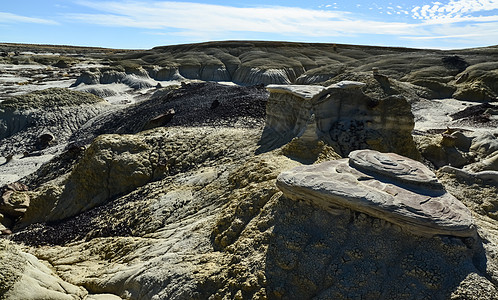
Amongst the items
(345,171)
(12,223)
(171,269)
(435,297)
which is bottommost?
(12,223)

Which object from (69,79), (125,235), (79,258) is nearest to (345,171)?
(125,235)

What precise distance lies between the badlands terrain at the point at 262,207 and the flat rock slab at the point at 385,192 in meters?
0.02

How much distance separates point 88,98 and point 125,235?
21691 mm

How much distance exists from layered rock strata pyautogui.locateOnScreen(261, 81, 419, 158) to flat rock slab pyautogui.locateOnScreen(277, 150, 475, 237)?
10.0 feet

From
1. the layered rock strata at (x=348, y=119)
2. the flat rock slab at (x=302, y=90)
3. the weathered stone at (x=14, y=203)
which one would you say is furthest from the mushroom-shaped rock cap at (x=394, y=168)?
the weathered stone at (x=14, y=203)

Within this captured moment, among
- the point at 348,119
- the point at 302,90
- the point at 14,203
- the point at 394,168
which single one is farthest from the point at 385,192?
the point at 14,203

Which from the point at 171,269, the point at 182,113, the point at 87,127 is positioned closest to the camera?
the point at 171,269

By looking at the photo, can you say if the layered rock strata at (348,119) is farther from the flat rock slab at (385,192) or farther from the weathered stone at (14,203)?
the weathered stone at (14,203)

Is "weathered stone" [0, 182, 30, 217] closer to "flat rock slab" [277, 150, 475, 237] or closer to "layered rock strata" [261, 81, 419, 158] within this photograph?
"layered rock strata" [261, 81, 419, 158]

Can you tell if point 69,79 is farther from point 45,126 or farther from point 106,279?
point 106,279

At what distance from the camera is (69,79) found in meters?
44.2

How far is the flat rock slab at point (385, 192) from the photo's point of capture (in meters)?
4.83

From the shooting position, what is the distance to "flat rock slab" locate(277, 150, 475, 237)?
483cm

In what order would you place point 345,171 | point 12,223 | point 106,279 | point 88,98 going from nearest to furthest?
1. point 345,171
2. point 106,279
3. point 12,223
4. point 88,98
